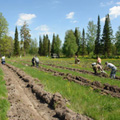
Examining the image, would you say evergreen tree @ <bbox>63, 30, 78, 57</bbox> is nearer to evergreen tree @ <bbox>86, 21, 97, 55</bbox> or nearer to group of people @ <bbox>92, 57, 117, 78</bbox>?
evergreen tree @ <bbox>86, 21, 97, 55</bbox>

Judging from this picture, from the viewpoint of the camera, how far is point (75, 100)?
5.63 metres

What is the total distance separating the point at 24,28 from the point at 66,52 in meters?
21.4

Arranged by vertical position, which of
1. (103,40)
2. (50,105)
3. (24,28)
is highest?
(24,28)

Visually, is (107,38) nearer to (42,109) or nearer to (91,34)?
(91,34)

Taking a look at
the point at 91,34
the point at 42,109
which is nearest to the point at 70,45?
the point at 91,34

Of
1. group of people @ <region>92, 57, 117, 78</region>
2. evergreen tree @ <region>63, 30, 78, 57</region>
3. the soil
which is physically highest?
evergreen tree @ <region>63, 30, 78, 57</region>

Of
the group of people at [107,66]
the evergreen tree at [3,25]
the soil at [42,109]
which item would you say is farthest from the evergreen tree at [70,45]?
the soil at [42,109]

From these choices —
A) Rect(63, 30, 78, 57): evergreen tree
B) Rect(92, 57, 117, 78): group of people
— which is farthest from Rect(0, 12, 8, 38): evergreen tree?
Rect(92, 57, 117, 78): group of people

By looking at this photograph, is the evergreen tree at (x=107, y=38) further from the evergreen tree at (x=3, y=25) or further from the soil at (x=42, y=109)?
the soil at (x=42, y=109)

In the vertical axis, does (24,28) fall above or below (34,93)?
above

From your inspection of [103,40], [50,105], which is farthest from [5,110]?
[103,40]

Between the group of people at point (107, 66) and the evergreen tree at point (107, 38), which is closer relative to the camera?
the group of people at point (107, 66)

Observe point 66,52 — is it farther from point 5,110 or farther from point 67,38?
point 5,110

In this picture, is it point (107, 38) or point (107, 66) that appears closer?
point (107, 66)
